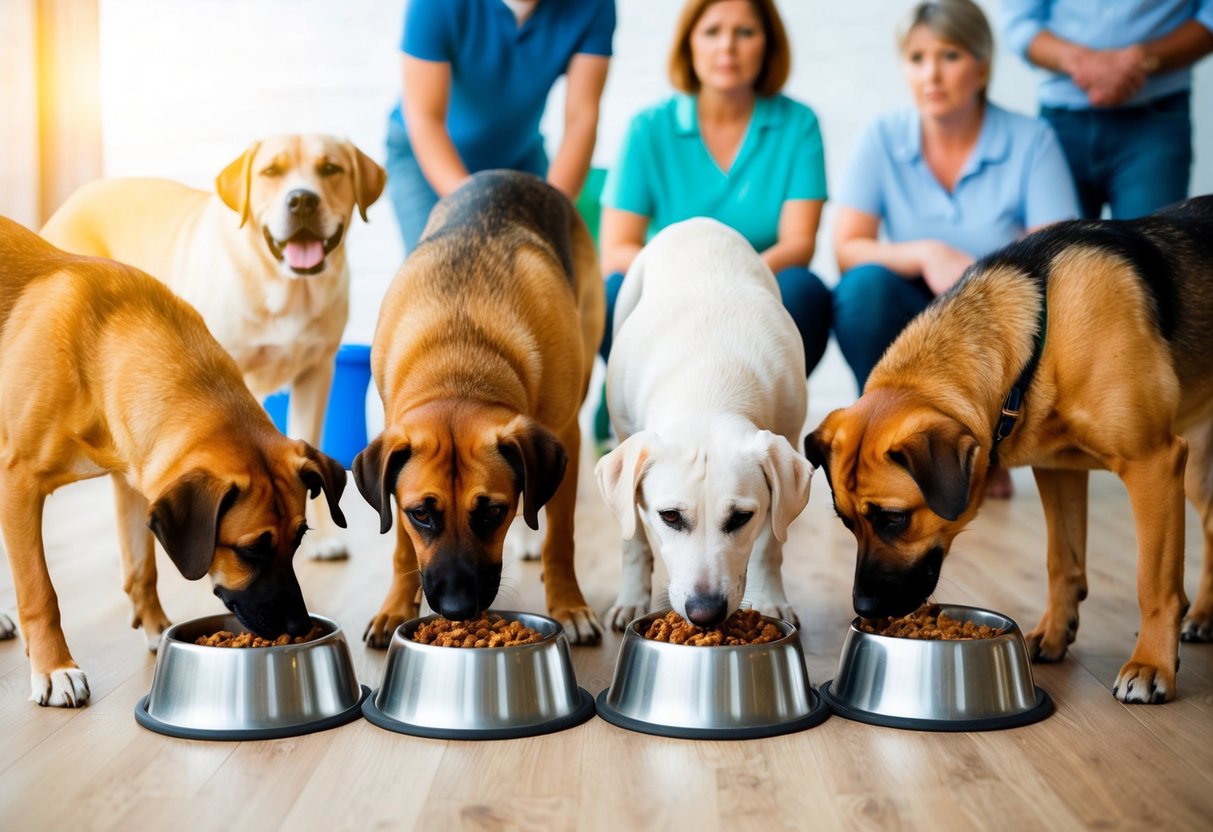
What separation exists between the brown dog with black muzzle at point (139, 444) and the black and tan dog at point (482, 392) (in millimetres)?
Answer: 296

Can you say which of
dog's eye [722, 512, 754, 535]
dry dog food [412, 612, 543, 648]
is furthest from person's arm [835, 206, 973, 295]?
dry dog food [412, 612, 543, 648]

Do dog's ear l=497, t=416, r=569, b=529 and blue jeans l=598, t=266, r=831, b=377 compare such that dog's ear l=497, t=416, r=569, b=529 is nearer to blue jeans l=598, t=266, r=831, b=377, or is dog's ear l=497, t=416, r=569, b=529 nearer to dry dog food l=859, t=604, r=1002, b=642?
dry dog food l=859, t=604, r=1002, b=642

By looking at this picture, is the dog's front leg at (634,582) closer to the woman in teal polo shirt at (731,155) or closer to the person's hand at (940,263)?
the woman in teal polo shirt at (731,155)

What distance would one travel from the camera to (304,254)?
4.65 meters

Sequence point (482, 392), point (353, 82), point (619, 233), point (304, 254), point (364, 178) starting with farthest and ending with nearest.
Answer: point (353, 82) < point (619, 233) < point (364, 178) < point (304, 254) < point (482, 392)

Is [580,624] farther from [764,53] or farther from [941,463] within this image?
[764,53]

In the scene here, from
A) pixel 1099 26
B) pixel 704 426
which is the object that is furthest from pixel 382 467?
pixel 1099 26

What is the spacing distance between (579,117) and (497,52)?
487 mm

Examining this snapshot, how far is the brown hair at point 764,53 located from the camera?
231 inches

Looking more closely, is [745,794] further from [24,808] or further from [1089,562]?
[1089,562]

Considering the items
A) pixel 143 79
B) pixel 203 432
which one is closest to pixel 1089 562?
pixel 203 432

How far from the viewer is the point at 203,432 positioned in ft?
10.5

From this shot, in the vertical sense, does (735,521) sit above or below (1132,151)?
below

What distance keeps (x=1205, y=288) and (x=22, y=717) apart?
3461 mm
